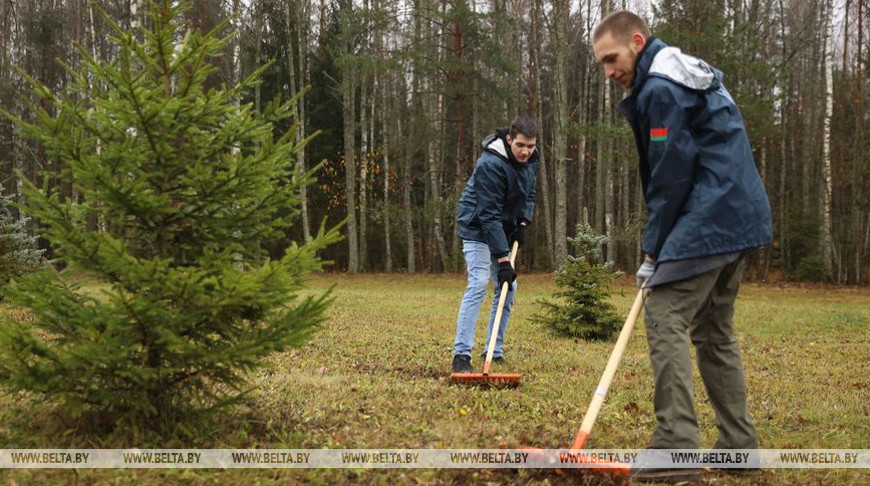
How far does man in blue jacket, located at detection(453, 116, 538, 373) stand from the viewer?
5.61m

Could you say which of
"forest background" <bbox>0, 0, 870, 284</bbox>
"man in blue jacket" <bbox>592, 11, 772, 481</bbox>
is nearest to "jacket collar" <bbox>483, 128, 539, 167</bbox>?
"man in blue jacket" <bbox>592, 11, 772, 481</bbox>

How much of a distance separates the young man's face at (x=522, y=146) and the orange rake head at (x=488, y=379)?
185cm

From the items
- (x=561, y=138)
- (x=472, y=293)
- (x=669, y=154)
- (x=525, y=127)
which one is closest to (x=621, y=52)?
(x=669, y=154)

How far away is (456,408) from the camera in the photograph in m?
4.32

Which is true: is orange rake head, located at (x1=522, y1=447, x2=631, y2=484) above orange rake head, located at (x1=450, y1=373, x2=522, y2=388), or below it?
above

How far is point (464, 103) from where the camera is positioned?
2278cm

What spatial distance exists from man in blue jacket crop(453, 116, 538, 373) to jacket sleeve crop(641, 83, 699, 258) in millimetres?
2489

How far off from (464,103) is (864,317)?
553 inches

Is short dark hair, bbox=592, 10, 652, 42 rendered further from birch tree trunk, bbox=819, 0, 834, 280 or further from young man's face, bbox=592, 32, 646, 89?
birch tree trunk, bbox=819, 0, 834, 280

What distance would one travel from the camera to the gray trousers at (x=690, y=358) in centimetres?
305

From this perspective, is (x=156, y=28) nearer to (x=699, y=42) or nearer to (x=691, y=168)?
(x=691, y=168)

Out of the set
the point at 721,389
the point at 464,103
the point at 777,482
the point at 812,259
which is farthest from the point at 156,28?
the point at 812,259

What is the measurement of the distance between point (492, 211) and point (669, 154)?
265cm

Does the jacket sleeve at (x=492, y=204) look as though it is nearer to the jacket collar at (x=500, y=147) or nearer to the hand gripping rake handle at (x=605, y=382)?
the jacket collar at (x=500, y=147)
